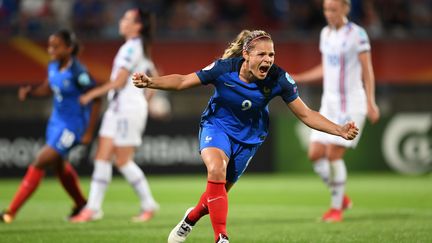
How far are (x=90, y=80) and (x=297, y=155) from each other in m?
9.03

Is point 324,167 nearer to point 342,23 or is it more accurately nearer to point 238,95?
point 342,23

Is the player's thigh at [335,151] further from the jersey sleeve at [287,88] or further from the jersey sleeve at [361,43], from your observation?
the jersey sleeve at [287,88]

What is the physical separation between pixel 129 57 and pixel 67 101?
36.3 inches

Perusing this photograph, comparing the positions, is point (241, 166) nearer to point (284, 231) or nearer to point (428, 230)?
point (284, 231)

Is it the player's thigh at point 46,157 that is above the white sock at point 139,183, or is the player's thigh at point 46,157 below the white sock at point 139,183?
above

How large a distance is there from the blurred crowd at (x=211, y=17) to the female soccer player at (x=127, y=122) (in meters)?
8.41

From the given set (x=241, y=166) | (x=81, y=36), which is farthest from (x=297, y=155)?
(x=241, y=166)

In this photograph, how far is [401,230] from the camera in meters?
8.75

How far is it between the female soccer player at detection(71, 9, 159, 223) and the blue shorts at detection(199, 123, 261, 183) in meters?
2.98

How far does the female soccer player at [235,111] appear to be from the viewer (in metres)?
7.15

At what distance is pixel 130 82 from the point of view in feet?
35.4

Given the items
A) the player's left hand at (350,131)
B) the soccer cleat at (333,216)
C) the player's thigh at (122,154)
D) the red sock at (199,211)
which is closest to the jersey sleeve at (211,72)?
the red sock at (199,211)

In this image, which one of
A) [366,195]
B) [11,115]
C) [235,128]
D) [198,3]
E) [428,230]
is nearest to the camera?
[235,128]

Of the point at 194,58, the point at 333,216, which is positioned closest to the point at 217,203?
the point at 333,216
